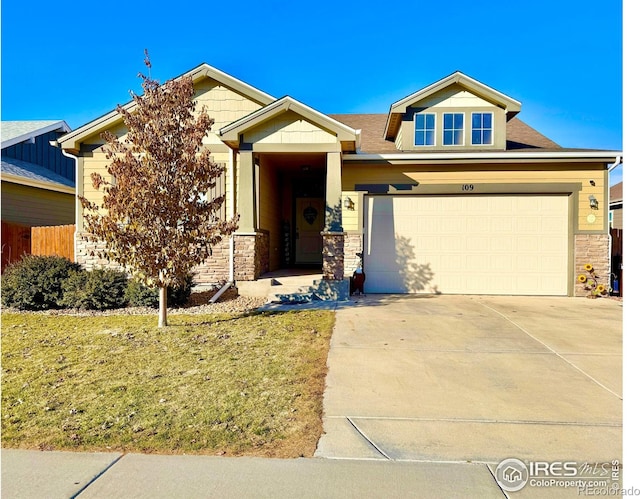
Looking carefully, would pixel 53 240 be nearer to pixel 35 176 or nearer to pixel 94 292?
pixel 94 292

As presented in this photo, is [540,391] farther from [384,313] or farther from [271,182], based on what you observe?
[271,182]

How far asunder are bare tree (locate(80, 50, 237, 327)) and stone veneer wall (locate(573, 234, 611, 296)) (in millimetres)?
9319

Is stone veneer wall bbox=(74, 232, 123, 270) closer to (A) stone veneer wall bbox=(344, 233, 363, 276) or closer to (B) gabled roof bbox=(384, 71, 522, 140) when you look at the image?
(A) stone veneer wall bbox=(344, 233, 363, 276)

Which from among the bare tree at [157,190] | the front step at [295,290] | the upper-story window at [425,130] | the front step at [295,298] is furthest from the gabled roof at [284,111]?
the front step at [295,298]

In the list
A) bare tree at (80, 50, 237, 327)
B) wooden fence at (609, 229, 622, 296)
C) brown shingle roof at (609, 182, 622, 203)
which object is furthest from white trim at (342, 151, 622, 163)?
brown shingle roof at (609, 182, 622, 203)

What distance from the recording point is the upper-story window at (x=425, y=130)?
1167 cm

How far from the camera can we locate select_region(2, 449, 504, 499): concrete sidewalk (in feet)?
8.95

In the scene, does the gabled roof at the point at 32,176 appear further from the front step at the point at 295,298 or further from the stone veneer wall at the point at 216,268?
the front step at the point at 295,298

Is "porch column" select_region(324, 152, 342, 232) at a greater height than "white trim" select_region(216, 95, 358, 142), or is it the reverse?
"white trim" select_region(216, 95, 358, 142)

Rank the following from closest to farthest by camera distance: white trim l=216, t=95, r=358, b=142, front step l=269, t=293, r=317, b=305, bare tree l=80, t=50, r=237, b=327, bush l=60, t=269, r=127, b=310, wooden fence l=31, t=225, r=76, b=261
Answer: bare tree l=80, t=50, r=237, b=327, bush l=60, t=269, r=127, b=310, front step l=269, t=293, r=317, b=305, white trim l=216, t=95, r=358, b=142, wooden fence l=31, t=225, r=76, b=261

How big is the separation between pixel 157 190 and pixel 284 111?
4376 mm

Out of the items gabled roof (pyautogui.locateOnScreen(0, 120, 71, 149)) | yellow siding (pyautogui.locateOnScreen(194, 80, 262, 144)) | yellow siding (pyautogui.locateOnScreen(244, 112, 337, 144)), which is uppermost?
gabled roof (pyautogui.locateOnScreen(0, 120, 71, 149))

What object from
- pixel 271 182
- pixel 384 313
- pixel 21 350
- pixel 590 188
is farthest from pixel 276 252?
pixel 590 188

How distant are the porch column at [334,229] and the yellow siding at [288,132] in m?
0.55
